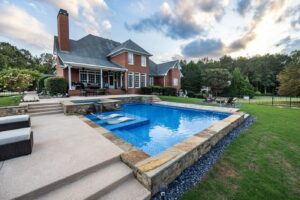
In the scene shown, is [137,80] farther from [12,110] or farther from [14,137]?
[14,137]

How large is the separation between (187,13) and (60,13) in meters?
13.5

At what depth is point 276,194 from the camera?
247cm

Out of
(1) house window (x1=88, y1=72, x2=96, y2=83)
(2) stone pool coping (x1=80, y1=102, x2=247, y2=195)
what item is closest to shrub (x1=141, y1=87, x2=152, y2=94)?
(1) house window (x1=88, y1=72, x2=96, y2=83)

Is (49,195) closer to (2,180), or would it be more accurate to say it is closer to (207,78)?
(2,180)

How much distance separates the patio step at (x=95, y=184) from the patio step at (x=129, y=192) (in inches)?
1.9

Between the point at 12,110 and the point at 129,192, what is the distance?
805 cm

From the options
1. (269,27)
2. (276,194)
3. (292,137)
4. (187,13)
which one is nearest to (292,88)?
(269,27)

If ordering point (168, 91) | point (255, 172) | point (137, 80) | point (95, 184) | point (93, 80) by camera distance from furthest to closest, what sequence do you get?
point (168, 91) → point (137, 80) → point (93, 80) → point (255, 172) → point (95, 184)

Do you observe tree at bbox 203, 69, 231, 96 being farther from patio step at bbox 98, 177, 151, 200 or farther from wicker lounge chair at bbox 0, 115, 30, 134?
wicker lounge chair at bbox 0, 115, 30, 134

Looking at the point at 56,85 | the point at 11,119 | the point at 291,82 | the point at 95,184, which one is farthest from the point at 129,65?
the point at 291,82

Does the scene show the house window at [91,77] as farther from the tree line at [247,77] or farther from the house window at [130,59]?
the tree line at [247,77]

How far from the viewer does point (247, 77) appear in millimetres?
40969

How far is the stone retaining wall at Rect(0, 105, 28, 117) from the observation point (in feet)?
22.7

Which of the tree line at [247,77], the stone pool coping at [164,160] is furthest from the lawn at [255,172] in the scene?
the tree line at [247,77]
